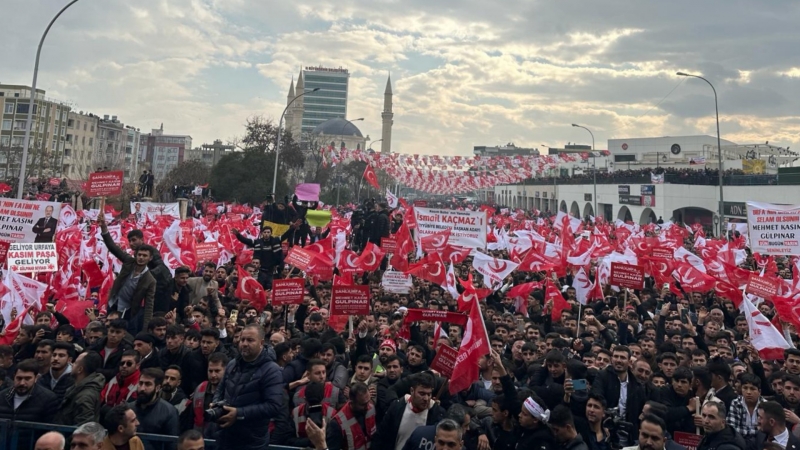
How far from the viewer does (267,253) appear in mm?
14781

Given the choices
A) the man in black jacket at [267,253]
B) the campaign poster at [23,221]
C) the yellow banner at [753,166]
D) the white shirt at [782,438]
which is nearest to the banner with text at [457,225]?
the man in black jacket at [267,253]

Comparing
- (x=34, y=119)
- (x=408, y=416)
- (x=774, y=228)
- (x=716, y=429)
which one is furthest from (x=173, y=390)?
(x=34, y=119)

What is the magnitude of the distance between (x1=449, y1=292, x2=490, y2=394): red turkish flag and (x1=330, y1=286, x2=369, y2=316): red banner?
3.20 meters

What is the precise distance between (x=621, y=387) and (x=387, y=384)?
8.25ft

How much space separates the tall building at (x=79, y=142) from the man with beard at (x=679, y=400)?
8468cm

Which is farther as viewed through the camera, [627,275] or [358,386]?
[627,275]

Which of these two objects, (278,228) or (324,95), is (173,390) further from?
(324,95)

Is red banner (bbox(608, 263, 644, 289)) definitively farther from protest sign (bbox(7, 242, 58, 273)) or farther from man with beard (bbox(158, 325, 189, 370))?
protest sign (bbox(7, 242, 58, 273))

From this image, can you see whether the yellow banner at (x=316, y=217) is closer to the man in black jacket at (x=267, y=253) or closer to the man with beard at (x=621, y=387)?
the man in black jacket at (x=267, y=253)

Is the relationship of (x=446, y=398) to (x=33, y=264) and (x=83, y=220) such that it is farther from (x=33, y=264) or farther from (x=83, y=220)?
(x=83, y=220)

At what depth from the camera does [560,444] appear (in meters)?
5.11

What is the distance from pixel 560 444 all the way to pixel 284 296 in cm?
567

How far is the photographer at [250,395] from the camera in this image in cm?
475

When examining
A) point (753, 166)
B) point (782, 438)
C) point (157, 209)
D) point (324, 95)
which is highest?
point (324, 95)
